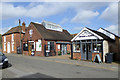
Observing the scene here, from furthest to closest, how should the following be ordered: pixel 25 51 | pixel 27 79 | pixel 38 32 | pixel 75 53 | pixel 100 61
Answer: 1. pixel 25 51
2. pixel 38 32
3. pixel 75 53
4. pixel 100 61
5. pixel 27 79

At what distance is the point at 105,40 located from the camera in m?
13.1

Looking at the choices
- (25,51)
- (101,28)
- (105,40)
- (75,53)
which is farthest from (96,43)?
(25,51)

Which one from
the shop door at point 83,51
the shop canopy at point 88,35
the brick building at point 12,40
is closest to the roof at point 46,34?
the shop canopy at point 88,35

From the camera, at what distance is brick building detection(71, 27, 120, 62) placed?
12.9 metres

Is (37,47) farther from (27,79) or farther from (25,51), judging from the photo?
(27,79)

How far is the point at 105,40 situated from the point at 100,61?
107 inches

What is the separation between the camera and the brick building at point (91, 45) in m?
12.9

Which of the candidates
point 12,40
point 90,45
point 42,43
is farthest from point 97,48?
point 12,40

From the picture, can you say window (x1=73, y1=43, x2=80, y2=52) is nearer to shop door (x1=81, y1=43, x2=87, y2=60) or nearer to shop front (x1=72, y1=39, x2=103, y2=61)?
shop front (x1=72, y1=39, x2=103, y2=61)

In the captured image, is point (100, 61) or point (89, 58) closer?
point (100, 61)

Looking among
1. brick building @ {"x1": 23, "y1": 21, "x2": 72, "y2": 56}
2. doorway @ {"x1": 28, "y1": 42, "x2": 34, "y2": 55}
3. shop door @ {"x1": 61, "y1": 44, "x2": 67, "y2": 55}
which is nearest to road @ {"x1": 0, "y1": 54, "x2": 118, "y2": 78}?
brick building @ {"x1": 23, "y1": 21, "x2": 72, "y2": 56}

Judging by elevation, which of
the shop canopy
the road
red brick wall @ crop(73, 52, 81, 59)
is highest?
the shop canopy

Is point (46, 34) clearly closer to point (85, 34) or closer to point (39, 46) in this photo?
point (39, 46)

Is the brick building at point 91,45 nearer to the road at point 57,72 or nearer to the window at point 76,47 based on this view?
the window at point 76,47
